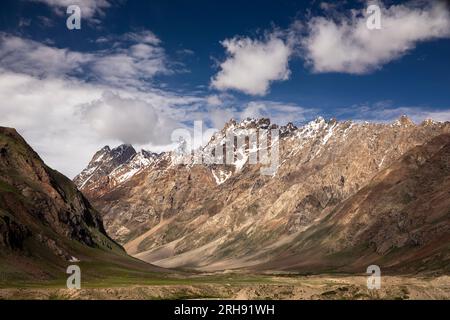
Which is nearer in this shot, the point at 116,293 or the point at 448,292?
the point at 116,293

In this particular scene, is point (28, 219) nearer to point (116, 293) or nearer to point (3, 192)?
point (3, 192)

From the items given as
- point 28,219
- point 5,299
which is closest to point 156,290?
point 5,299

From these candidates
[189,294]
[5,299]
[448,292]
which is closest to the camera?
[5,299]

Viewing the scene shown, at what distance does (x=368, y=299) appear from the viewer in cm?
11144

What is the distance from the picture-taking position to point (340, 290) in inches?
4811

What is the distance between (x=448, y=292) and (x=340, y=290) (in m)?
26.5

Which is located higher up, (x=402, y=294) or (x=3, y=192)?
(x=3, y=192)

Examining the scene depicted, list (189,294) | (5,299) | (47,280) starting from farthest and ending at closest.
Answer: (47,280) → (189,294) → (5,299)

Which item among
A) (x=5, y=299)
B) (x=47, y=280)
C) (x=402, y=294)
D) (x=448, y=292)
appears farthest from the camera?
(x=47, y=280)
